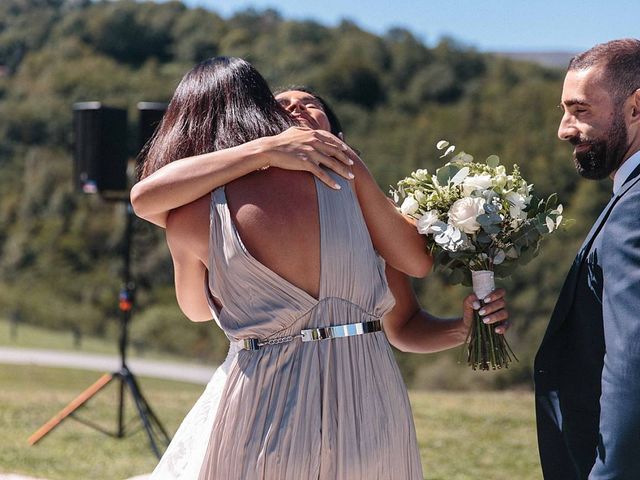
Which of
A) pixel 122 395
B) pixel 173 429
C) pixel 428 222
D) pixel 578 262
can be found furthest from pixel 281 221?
pixel 173 429

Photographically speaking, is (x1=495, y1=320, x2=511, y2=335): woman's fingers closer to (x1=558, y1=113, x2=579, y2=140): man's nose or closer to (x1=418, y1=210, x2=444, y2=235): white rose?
(x1=418, y1=210, x2=444, y2=235): white rose

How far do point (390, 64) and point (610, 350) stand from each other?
155 feet

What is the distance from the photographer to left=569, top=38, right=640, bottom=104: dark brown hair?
7.62 feet

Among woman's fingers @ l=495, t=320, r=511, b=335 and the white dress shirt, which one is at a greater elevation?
the white dress shirt

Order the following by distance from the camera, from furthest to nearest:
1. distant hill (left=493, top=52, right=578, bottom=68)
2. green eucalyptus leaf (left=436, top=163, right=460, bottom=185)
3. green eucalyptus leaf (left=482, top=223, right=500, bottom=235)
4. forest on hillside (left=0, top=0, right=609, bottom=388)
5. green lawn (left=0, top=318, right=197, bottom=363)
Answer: distant hill (left=493, top=52, right=578, bottom=68), forest on hillside (left=0, top=0, right=609, bottom=388), green lawn (left=0, top=318, right=197, bottom=363), green eucalyptus leaf (left=436, top=163, right=460, bottom=185), green eucalyptus leaf (left=482, top=223, right=500, bottom=235)

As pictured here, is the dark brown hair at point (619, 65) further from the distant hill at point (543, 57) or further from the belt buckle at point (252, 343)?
the distant hill at point (543, 57)

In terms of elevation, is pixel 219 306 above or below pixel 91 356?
above

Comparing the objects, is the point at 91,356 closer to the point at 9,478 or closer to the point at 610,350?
the point at 9,478

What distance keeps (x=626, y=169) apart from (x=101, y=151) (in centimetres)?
614

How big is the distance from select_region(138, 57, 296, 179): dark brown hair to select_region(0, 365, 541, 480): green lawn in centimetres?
444

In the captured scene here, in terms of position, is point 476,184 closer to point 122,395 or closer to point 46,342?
point 122,395

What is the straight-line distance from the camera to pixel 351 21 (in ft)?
173

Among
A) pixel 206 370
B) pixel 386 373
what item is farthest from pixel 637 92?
pixel 206 370

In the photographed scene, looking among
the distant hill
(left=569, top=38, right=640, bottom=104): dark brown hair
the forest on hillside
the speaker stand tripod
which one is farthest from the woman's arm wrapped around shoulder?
the distant hill
